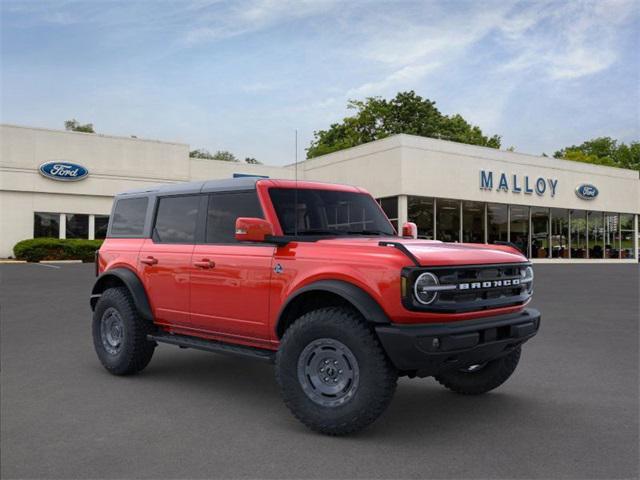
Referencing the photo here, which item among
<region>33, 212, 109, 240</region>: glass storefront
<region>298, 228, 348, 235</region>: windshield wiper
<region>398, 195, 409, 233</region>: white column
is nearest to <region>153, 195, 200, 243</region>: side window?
<region>298, 228, 348, 235</region>: windshield wiper

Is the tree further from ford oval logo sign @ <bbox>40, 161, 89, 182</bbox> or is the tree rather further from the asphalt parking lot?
the asphalt parking lot

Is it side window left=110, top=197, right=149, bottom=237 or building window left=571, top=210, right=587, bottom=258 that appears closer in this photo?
side window left=110, top=197, right=149, bottom=237

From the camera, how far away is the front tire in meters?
4.29

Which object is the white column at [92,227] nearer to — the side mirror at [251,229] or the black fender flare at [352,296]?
the side mirror at [251,229]

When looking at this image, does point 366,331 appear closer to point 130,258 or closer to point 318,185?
point 318,185

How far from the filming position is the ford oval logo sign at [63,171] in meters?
35.2

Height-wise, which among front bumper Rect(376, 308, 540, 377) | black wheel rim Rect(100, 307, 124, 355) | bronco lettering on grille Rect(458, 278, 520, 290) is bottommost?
black wheel rim Rect(100, 307, 124, 355)

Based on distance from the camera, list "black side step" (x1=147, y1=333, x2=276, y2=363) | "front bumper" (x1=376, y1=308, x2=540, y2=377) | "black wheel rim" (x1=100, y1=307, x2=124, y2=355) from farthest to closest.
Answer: "black wheel rim" (x1=100, y1=307, x2=124, y2=355) < "black side step" (x1=147, y1=333, x2=276, y2=363) < "front bumper" (x1=376, y1=308, x2=540, y2=377)

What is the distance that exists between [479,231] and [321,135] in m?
31.5

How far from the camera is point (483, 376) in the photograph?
5.61 m

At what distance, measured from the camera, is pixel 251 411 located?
199 inches

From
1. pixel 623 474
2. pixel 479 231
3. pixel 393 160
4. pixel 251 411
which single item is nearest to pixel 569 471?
pixel 623 474

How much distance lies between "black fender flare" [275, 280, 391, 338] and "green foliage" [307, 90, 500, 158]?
187ft

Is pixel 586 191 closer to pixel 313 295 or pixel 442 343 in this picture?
pixel 313 295
